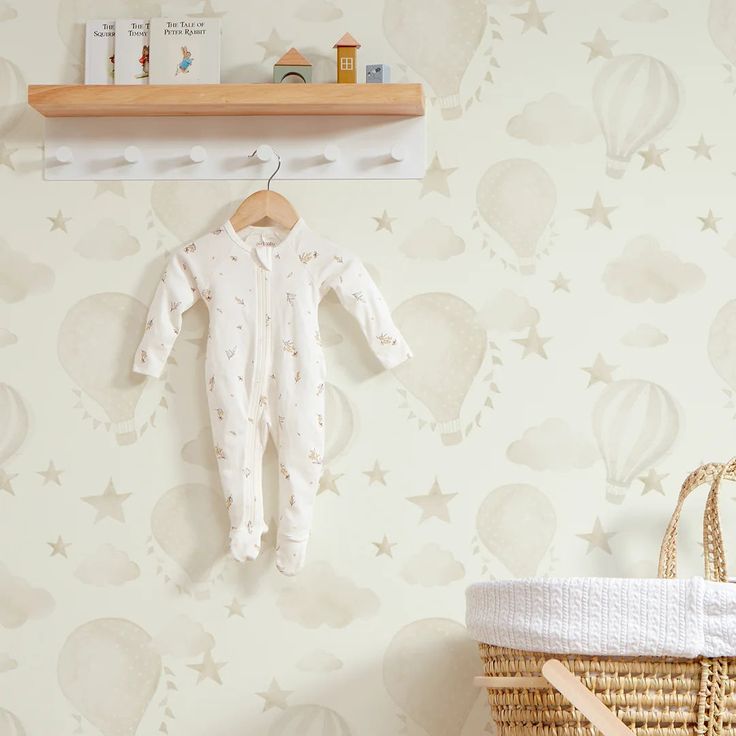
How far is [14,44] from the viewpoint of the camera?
6.61 ft

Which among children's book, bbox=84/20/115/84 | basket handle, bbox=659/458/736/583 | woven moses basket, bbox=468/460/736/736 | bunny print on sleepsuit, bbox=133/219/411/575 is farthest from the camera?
children's book, bbox=84/20/115/84

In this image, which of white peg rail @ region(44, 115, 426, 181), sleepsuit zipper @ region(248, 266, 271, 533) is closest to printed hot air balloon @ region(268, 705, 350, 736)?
sleepsuit zipper @ region(248, 266, 271, 533)

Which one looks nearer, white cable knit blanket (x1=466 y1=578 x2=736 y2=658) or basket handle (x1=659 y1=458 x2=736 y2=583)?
white cable knit blanket (x1=466 y1=578 x2=736 y2=658)

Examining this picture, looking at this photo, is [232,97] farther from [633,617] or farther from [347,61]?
[633,617]

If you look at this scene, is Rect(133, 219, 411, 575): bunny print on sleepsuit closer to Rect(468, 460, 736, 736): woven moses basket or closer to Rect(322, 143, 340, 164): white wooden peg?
Rect(322, 143, 340, 164): white wooden peg

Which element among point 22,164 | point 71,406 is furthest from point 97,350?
point 22,164

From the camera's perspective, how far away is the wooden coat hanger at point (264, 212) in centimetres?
191

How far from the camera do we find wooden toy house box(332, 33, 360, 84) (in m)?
1.87

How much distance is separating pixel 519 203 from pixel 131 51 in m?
0.80

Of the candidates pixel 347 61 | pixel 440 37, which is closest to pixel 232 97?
pixel 347 61

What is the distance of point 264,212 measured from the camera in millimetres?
1906

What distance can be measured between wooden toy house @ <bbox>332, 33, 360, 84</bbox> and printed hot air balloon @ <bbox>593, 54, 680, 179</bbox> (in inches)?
18.5

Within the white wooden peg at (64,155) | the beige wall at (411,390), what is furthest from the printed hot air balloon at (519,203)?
the white wooden peg at (64,155)

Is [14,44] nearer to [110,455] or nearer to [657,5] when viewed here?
[110,455]
